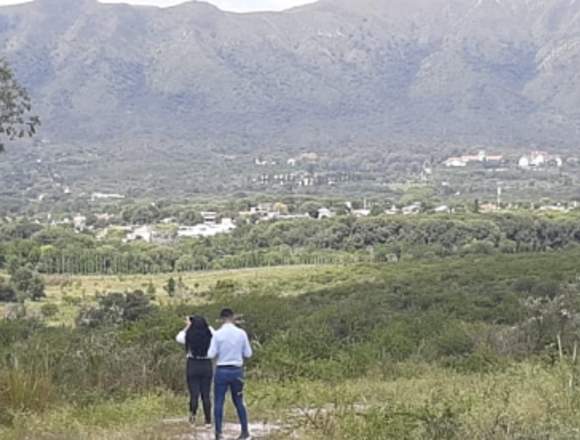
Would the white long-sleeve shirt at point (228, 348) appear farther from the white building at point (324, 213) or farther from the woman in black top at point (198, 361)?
the white building at point (324, 213)

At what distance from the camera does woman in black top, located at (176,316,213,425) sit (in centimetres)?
1014

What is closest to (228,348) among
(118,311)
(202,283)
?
(118,311)

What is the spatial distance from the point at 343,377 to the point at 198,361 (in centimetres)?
419

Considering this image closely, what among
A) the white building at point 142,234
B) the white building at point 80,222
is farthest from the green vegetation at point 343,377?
the white building at point 80,222

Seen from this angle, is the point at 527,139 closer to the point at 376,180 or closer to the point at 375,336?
the point at 376,180

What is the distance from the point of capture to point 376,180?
141 metres

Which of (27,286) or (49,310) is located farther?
(27,286)

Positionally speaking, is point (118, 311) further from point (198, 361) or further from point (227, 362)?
point (227, 362)

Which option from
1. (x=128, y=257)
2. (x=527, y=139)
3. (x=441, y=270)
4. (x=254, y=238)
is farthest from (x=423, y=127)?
(x=441, y=270)

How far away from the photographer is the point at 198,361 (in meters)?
10.2

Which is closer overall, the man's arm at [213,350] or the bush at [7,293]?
the man's arm at [213,350]

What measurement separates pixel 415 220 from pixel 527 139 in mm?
100591

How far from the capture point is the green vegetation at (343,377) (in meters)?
7.67

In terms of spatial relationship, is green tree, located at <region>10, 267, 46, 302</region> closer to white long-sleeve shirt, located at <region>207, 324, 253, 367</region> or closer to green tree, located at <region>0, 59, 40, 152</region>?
green tree, located at <region>0, 59, 40, 152</region>
